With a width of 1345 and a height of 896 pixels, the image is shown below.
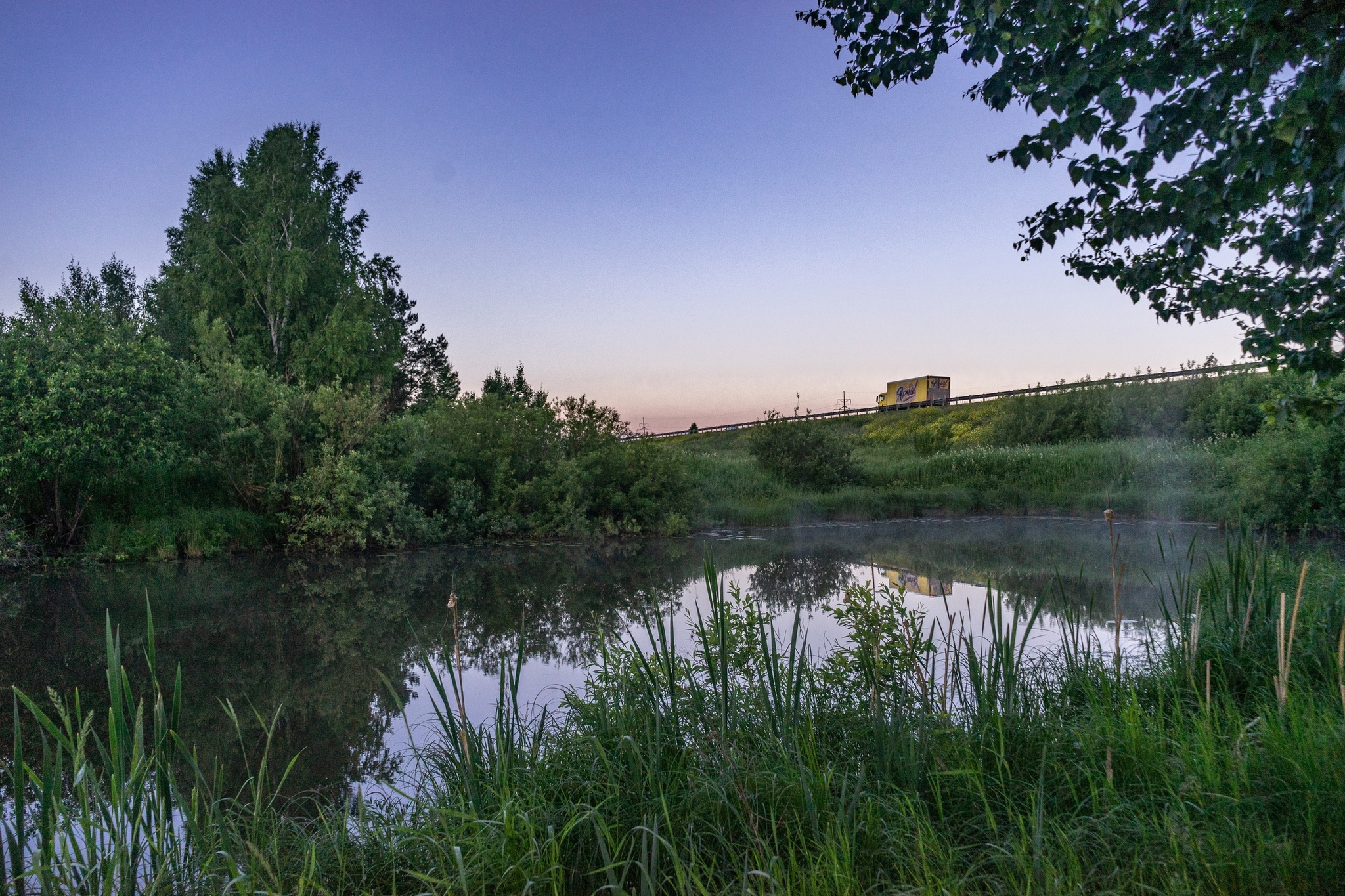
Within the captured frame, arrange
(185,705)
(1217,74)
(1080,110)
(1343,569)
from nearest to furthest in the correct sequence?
(1217,74) → (1080,110) → (185,705) → (1343,569)

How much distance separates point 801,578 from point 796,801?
25.1 ft

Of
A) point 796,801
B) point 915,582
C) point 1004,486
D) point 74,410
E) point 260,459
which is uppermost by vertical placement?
point 74,410

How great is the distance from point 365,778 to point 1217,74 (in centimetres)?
516

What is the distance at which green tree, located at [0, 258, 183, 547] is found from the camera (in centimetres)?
1102

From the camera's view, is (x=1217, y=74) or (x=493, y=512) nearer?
(x=1217, y=74)

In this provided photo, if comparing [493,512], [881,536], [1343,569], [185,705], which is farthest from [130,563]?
[1343,569]

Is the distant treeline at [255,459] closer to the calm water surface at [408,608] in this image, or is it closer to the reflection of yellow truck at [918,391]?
the calm water surface at [408,608]

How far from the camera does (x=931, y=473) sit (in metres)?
23.4

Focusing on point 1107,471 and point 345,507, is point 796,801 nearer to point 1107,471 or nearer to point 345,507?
point 345,507

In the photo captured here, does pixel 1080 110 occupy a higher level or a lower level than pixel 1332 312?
higher

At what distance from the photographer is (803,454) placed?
22.0 m

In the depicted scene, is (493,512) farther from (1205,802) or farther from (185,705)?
(1205,802)

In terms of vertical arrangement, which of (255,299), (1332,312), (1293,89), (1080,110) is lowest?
(1332,312)

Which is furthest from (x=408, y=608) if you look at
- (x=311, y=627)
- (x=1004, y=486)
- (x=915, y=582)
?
(x=1004, y=486)
